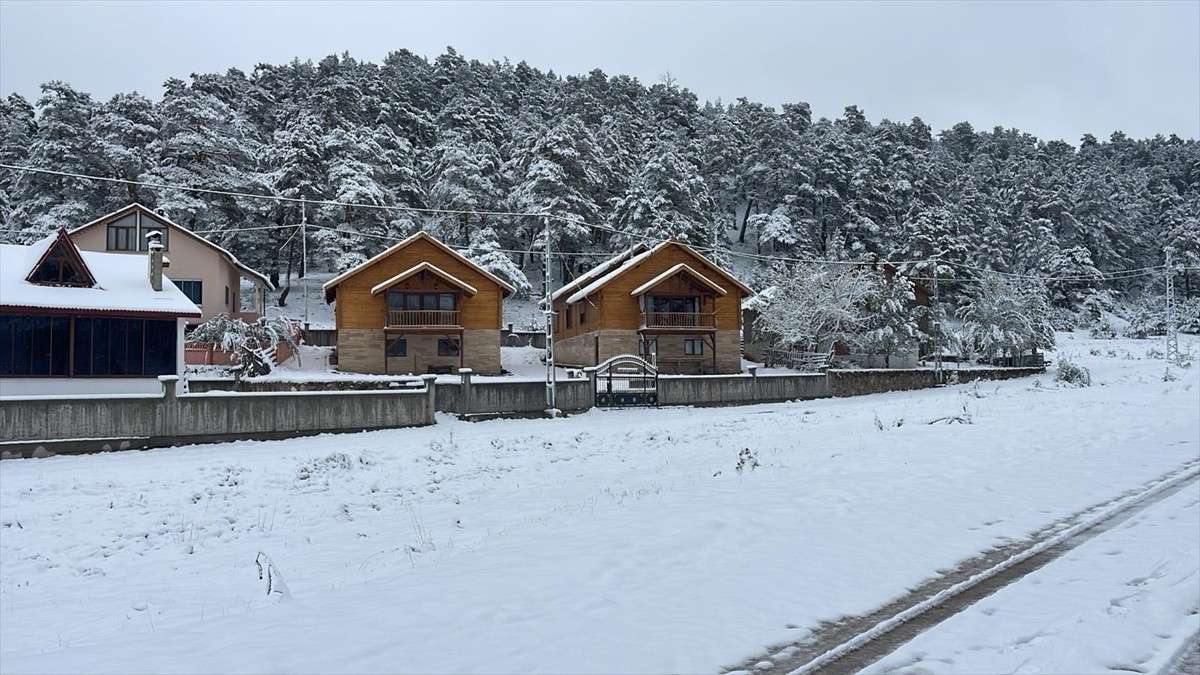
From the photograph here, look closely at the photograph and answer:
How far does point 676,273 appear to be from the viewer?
47562mm

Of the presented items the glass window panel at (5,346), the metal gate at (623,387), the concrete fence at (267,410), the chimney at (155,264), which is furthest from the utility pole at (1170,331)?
the glass window panel at (5,346)

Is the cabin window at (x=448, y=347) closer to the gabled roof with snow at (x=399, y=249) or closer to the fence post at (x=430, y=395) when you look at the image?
the gabled roof with snow at (x=399, y=249)

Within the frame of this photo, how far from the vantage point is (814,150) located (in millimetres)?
87312

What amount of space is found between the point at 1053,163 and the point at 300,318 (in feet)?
351

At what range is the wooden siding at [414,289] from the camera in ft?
144

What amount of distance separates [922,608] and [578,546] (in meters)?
4.07

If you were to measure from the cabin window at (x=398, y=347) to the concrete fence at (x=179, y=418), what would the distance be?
19164 mm

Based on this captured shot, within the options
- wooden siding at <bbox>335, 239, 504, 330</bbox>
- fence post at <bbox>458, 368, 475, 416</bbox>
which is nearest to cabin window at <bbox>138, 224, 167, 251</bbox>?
wooden siding at <bbox>335, 239, 504, 330</bbox>

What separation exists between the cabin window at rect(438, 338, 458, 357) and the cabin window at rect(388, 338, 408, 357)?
1906 millimetres

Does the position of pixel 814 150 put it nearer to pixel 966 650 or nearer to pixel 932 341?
pixel 932 341

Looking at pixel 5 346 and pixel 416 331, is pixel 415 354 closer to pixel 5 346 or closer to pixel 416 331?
pixel 416 331

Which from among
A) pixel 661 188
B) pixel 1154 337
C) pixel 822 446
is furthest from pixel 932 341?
pixel 822 446

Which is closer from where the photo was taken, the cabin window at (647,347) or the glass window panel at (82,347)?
the glass window panel at (82,347)

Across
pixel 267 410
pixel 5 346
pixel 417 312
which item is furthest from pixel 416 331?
pixel 267 410
